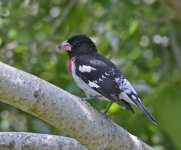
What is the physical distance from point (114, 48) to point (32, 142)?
213cm

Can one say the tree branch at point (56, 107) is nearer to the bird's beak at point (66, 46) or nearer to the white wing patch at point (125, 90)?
the white wing patch at point (125, 90)

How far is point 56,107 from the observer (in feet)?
10.8

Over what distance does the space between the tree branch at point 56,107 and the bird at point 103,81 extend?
54 cm

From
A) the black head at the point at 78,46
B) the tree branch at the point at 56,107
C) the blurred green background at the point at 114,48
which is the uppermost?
the tree branch at the point at 56,107

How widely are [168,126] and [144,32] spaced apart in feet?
4.63

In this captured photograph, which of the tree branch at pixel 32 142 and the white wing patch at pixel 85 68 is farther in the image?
the white wing patch at pixel 85 68

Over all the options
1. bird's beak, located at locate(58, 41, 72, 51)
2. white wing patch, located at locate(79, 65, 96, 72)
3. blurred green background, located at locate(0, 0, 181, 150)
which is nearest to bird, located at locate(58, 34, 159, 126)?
white wing patch, located at locate(79, 65, 96, 72)

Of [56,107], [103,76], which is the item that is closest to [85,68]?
[103,76]

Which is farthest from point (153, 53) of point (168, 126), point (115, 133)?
point (115, 133)

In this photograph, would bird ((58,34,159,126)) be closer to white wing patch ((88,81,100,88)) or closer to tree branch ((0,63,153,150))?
white wing patch ((88,81,100,88))

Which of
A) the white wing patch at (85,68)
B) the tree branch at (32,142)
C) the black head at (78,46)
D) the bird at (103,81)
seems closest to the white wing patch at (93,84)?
the bird at (103,81)

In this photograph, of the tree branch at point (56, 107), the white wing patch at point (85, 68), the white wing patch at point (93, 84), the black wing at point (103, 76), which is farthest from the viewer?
the white wing patch at point (85, 68)

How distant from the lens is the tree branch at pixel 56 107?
3154 mm

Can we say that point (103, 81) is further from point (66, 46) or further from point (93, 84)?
point (66, 46)
